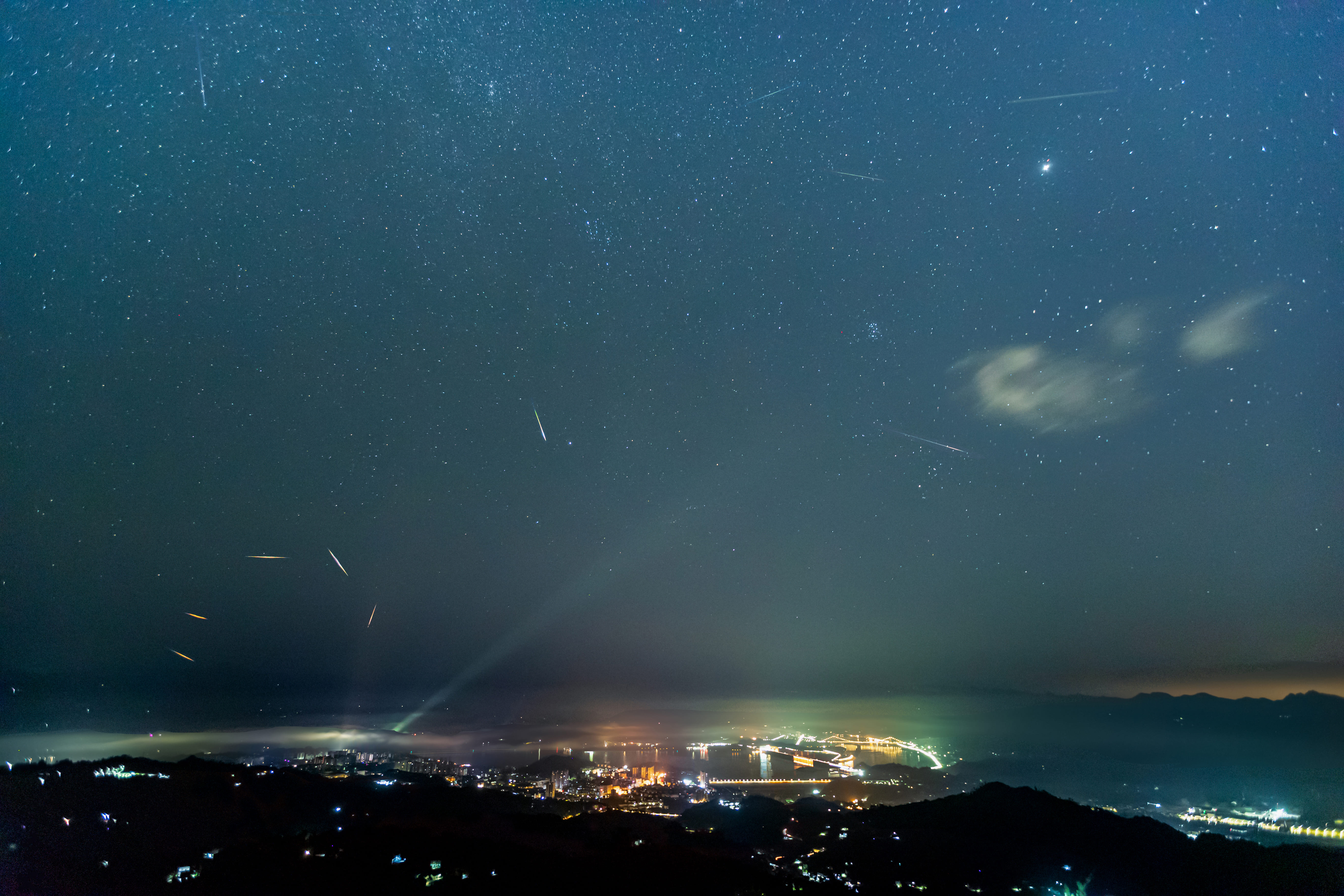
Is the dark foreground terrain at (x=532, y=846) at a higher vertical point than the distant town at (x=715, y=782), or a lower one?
higher

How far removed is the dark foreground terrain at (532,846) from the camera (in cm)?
2070

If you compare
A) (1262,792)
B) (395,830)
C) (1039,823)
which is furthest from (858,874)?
(1262,792)

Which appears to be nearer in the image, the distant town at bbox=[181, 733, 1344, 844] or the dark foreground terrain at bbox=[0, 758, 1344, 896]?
the dark foreground terrain at bbox=[0, 758, 1344, 896]

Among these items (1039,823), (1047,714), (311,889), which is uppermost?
(311,889)

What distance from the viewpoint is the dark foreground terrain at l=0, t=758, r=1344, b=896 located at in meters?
20.7

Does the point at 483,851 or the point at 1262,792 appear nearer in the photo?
the point at 483,851

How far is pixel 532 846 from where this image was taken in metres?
25.6

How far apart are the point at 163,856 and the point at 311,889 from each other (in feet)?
23.8

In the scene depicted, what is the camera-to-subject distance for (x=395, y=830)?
26.2 meters

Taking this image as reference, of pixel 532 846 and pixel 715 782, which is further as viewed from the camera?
pixel 715 782

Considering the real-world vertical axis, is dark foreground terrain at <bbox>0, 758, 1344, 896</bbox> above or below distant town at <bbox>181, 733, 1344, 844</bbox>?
above

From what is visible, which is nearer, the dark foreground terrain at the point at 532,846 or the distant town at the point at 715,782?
the dark foreground terrain at the point at 532,846

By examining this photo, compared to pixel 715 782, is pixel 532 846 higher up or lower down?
higher up

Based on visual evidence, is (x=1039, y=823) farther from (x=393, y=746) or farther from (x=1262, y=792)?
(x=393, y=746)
